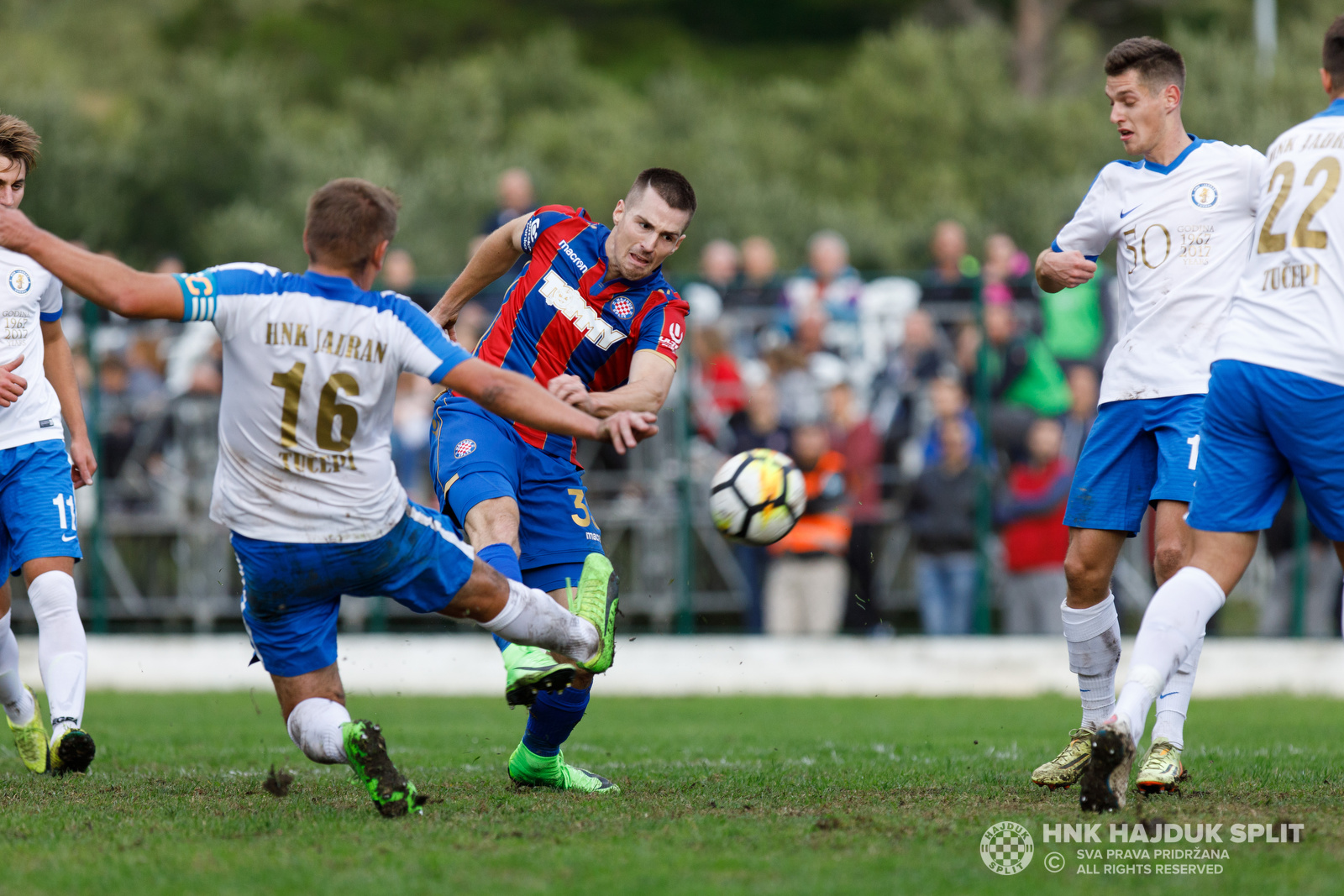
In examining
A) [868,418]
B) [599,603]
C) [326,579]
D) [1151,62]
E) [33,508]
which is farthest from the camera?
[868,418]

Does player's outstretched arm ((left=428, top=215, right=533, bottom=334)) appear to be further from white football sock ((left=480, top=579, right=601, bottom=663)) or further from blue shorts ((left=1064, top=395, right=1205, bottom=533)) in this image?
blue shorts ((left=1064, top=395, right=1205, bottom=533))

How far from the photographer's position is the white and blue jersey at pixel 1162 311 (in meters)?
6.41

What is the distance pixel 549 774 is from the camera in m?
6.86

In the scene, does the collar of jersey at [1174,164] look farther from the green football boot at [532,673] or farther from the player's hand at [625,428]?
the green football boot at [532,673]

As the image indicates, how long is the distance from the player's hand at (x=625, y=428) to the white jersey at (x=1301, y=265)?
2164mm

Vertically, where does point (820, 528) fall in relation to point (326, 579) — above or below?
below

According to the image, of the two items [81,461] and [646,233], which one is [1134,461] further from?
[81,461]

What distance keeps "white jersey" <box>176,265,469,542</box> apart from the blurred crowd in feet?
26.9

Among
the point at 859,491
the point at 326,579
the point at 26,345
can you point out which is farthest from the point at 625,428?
A: the point at 859,491

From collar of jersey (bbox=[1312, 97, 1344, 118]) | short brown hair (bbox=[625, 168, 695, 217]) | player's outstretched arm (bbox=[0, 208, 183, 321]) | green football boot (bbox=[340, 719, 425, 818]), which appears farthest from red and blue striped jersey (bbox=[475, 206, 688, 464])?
collar of jersey (bbox=[1312, 97, 1344, 118])

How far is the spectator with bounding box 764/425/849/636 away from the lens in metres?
13.6

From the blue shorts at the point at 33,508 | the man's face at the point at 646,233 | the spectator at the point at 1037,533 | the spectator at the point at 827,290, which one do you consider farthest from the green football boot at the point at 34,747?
the spectator at the point at 1037,533

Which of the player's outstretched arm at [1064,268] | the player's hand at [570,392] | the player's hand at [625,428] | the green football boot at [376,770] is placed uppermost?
the player's outstretched arm at [1064,268]

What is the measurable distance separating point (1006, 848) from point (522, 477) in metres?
2.80
